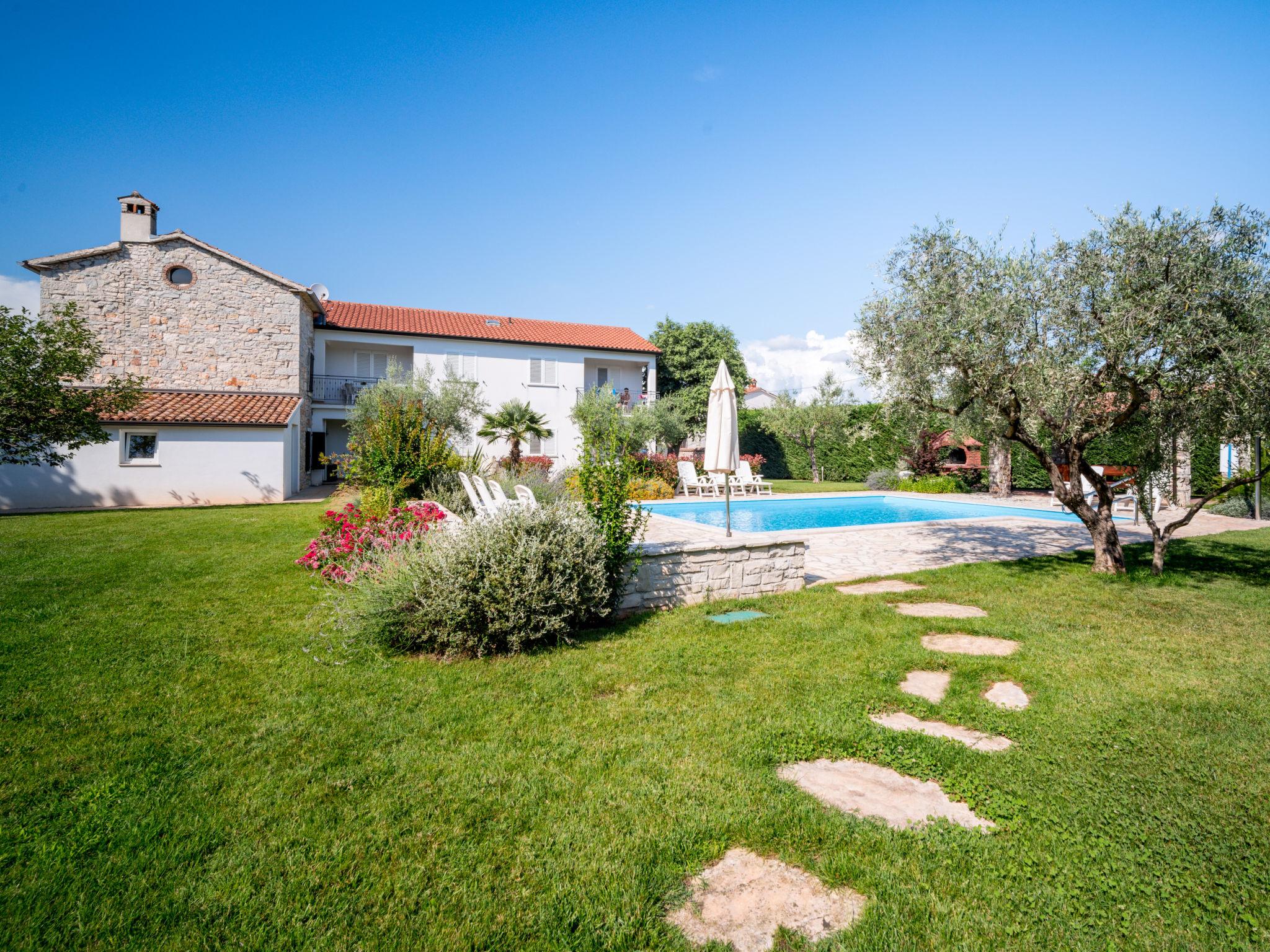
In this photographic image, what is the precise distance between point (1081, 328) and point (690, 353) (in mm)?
30682

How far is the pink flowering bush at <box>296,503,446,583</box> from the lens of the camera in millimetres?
6559

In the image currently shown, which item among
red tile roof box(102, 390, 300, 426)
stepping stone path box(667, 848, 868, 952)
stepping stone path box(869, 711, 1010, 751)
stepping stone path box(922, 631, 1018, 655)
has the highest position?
red tile roof box(102, 390, 300, 426)

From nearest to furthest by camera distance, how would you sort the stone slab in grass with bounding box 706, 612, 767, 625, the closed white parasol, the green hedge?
the stone slab in grass with bounding box 706, 612, 767, 625 < the closed white parasol < the green hedge

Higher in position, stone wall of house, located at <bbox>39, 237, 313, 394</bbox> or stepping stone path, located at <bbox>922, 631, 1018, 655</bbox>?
stone wall of house, located at <bbox>39, 237, 313, 394</bbox>

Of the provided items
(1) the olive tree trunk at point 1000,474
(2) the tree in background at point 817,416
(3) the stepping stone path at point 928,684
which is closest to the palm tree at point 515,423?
(2) the tree in background at point 817,416

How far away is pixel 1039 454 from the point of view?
782 cm

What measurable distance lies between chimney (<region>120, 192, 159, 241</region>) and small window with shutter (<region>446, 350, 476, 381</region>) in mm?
10507

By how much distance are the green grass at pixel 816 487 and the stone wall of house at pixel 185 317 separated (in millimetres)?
18763

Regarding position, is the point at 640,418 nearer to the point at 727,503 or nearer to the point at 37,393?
the point at 727,503

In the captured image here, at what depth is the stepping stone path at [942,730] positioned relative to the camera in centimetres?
330

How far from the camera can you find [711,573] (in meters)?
6.45

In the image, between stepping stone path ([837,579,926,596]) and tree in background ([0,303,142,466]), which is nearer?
tree in background ([0,303,142,466])

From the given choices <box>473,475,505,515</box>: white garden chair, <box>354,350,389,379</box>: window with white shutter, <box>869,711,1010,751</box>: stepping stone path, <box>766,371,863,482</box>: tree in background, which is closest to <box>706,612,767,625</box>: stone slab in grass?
<box>869,711,1010,751</box>: stepping stone path

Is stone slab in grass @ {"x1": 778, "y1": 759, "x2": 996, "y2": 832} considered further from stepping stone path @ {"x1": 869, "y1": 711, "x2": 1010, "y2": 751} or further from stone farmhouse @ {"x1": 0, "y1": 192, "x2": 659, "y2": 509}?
stone farmhouse @ {"x1": 0, "y1": 192, "x2": 659, "y2": 509}
